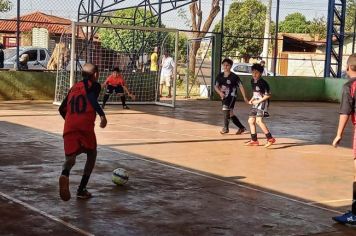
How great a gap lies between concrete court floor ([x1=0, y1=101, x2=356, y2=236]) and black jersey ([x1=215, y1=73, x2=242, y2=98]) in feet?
3.20

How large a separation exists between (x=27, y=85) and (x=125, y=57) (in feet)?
12.1

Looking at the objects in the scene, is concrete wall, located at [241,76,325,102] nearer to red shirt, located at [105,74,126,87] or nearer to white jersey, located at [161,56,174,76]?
white jersey, located at [161,56,174,76]

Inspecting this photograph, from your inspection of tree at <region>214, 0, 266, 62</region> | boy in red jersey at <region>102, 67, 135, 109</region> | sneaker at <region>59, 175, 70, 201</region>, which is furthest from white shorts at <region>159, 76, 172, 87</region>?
tree at <region>214, 0, 266, 62</region>

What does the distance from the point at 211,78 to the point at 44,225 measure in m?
20.3

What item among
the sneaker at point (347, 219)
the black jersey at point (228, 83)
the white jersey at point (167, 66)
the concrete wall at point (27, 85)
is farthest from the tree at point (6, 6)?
the sneaker at point (347, 219)

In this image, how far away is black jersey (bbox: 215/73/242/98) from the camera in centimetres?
1355

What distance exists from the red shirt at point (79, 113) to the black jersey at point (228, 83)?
6.77 m

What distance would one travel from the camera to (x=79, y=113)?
7.07 m

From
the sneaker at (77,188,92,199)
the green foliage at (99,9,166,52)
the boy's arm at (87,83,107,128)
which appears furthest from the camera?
the green foliage at (99,9,166,52)

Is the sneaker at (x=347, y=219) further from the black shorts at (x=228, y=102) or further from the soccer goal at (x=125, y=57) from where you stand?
the soccer goal at (x=125, y=57)

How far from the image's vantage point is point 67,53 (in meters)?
21.4

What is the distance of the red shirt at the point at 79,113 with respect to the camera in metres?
7.06

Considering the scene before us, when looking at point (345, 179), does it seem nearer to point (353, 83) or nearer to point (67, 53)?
point (353, 83)

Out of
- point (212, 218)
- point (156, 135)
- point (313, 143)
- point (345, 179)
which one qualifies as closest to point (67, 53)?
point (156, 135)
